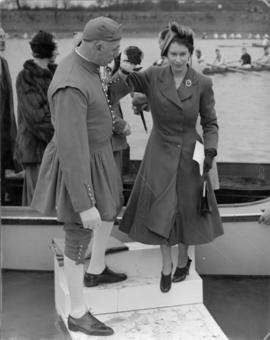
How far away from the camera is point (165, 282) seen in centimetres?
371

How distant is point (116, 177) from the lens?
3.37 meters

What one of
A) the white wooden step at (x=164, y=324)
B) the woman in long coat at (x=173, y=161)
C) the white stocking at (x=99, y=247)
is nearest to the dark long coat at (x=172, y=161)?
the woman in long coat at (x=173, y=161)

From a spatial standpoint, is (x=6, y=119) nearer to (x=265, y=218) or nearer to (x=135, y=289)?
(x=135, y=289)

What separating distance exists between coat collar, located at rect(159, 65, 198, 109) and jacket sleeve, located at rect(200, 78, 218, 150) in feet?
0.23

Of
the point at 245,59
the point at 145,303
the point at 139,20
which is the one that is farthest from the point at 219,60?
the point at 145,303

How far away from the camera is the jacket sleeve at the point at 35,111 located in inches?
166

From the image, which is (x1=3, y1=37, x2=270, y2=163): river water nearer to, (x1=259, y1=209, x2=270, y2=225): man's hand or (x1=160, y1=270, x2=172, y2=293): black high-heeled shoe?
(x1=259, y1=209, x2=270, y2=225): man's hand

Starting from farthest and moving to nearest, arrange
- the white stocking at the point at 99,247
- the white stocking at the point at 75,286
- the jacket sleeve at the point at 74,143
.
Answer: the white stocking at the point at 99,247 → the white stocking at the point at 75,286 → the jacket sleeve at the point at 74,143

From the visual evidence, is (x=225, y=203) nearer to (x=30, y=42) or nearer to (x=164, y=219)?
(x=164, y=219)

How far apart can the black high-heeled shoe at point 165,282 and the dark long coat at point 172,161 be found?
0.19 metres

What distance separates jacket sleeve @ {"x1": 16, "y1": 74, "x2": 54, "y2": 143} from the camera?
13.8ft

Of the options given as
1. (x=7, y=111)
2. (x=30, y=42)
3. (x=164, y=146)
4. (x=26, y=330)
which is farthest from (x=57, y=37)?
(x=26, y=330)

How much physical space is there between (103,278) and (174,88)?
3.29 ft

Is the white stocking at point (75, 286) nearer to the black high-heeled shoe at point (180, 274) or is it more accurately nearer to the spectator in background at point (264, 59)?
the black high-heeled shoe at point (180, 274)
